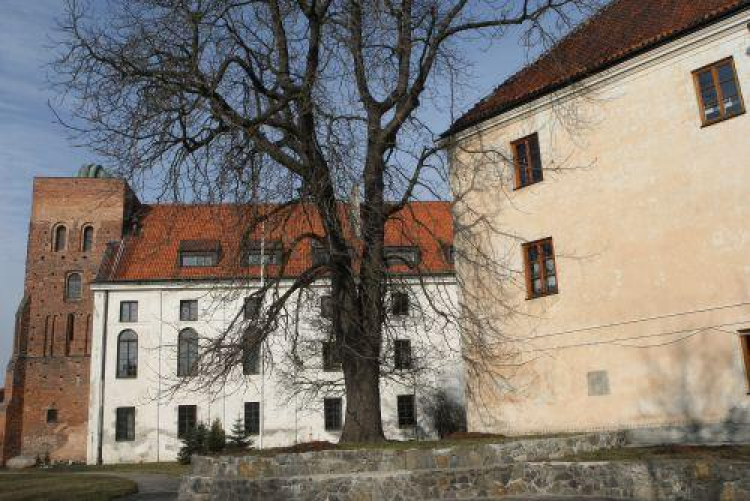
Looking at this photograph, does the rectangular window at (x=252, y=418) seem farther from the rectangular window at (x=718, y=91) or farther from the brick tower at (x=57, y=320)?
the rectangular window at (x=718, y=91)

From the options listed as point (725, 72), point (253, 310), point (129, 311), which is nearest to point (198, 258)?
point (129, 311)

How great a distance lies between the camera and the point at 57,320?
40.0 meters

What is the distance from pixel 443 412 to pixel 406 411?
185 cm

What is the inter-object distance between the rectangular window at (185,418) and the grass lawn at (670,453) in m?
25.4

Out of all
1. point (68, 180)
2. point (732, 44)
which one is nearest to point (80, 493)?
point (732, 44)

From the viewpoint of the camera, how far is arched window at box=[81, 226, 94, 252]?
135 ft

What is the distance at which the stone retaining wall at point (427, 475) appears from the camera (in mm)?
11781

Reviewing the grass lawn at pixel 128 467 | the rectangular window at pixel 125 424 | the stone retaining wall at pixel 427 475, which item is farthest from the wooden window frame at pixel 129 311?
the stone retaining wall at pixel 427 475

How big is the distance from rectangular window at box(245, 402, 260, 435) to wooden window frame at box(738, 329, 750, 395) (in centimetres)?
2530

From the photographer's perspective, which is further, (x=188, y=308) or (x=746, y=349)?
(x=188, y=308)

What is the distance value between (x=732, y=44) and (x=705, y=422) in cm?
800

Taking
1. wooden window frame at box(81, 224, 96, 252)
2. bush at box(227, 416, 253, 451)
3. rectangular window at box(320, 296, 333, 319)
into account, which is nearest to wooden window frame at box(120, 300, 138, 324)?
wooden window frame at box(81, 224, 96, 252)

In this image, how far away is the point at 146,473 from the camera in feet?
85.5

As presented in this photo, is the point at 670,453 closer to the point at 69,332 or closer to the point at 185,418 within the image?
the point at 185,418
